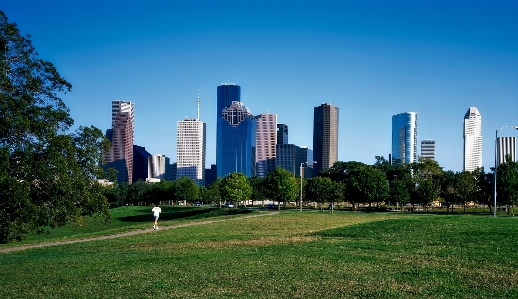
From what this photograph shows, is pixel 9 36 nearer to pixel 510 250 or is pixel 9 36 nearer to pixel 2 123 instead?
pixel 2 123

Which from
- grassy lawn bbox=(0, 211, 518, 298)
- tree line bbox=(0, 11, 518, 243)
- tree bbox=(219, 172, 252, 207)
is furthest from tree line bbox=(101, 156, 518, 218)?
grassy lawn bbox=(0, 211, 518, 298)

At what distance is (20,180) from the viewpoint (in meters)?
26.6

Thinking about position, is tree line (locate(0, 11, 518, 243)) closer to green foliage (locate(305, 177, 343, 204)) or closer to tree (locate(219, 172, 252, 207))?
tree (locate(219, 172, 252, 207))

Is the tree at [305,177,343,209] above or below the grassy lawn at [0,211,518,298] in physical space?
below

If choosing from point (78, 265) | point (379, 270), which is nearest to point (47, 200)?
point (78, 265)

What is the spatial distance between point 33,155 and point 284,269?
1742 centimetres

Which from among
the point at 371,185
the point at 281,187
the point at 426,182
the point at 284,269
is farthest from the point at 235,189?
the point at 284,269

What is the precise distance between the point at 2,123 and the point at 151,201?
149705 millimetres

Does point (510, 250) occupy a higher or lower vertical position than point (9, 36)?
lower

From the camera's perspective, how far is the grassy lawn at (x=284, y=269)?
12.4 metres

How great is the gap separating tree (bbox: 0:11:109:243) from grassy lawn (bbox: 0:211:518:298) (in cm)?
263

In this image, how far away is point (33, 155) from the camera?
87.7ft

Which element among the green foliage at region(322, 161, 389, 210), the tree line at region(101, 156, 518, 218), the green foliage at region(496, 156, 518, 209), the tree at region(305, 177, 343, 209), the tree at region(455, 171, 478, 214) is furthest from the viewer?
the tree at region(305, 177, 343, 209)

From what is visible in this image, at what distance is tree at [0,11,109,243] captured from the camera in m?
25.5
